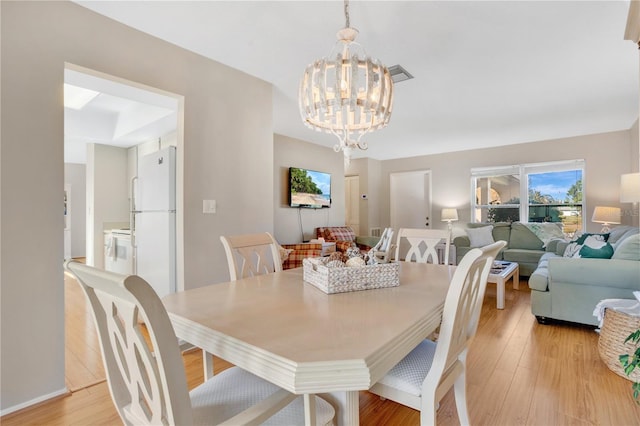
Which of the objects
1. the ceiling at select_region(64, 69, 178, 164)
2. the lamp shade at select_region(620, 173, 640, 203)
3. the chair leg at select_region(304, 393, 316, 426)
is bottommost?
the chair leg at select_region(304, 393, 316, 426)

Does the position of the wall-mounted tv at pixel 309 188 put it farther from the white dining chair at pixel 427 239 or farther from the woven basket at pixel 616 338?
the woven basket at pixel 616 338

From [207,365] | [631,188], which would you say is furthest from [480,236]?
[207,365]

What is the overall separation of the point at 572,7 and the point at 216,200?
9.28 ft

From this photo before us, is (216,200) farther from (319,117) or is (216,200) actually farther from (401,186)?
(401,186)

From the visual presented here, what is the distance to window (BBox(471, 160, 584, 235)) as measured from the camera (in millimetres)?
5418

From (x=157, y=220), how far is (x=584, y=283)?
3769 millimetres

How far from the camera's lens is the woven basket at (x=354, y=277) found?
4.34 feet

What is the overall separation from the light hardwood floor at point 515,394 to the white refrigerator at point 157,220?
72cm

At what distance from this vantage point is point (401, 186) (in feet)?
24.0

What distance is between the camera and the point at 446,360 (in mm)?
1046

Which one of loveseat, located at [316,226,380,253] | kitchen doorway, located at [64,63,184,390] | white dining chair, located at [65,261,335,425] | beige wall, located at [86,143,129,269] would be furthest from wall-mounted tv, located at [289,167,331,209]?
white dining chair, located at [65,261,335,425]

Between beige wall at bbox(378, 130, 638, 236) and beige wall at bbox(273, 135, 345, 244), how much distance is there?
1.26 metres

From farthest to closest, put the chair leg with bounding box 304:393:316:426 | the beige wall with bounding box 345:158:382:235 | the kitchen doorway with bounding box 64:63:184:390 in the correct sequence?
the beige wall with bounding box 345:158:382:235, the kitchen doorway with bounding box 64:63:184:390, the chair leg with bounding box 304:393:316:426

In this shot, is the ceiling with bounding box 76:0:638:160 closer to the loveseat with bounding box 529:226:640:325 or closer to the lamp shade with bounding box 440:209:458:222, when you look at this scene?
the loveseat with bounding box 529:226:640:325
